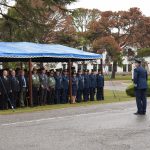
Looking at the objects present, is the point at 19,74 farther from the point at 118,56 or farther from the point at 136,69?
the point at 118,56

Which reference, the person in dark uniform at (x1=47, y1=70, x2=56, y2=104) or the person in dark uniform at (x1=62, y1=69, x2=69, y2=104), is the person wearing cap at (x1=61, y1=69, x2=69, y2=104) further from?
the person in dark uniform at (x1=47, y1=70, x2=56, y2=104)

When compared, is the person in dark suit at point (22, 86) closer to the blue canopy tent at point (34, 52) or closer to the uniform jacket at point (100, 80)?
the blue canopy tent at point (34, 52)

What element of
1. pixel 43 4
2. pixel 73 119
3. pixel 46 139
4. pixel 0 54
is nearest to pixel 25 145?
pixel 46 139

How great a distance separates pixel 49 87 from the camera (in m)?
24.7

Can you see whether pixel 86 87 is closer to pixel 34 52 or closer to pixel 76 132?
pixel 34 52

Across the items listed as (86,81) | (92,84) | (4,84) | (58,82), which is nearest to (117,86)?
(92,84)

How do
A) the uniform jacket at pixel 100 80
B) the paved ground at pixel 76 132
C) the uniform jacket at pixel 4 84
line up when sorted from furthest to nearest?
the uniform jacket at pixel 100 80 → the uniform jacket at pixel 4 84 → the paved ground at pixel 76 132

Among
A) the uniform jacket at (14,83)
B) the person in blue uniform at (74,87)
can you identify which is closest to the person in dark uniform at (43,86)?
Answer: the uniform jacket at (14,83)

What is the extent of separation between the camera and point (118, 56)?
7950cm

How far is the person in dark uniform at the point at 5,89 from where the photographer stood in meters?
21.8

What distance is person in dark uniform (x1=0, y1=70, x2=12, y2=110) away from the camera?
21.8 metres

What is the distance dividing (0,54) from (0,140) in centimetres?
1033

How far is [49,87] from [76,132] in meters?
12.2

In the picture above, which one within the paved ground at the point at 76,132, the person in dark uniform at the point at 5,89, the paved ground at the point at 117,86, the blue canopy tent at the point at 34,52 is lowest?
the paved ground at the point at 117,86
